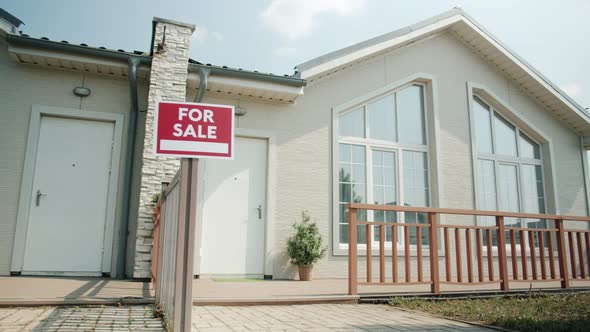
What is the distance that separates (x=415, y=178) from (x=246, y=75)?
4.12 metres

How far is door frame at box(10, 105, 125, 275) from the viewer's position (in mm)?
6043

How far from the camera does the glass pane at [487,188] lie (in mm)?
9094

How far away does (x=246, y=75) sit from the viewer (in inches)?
266

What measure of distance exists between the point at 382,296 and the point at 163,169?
11.6ft

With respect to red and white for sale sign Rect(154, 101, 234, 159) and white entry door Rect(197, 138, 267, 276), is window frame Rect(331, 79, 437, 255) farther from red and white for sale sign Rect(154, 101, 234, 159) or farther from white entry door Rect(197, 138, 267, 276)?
red and white for sale sign Rect(154, 101, 234, 159)

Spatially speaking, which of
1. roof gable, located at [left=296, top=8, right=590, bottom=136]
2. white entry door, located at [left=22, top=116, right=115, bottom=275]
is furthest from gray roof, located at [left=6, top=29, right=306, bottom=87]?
white entry door, located at [left=22, top=116, right=115, bottom=275]

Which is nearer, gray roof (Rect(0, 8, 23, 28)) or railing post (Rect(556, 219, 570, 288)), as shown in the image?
gray roof (Rect(0, 8, 23, 28))

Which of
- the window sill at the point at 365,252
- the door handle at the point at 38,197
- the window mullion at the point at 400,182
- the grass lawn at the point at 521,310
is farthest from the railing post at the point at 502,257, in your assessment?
the door handle at the point at 38,197

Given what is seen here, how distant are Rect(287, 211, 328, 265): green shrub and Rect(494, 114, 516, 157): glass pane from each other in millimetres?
5215

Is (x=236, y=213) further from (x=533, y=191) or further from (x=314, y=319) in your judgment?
(x=533, y=191)

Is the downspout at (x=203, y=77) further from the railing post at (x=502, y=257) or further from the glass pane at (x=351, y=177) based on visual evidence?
the railing post at (x=502, y=257)

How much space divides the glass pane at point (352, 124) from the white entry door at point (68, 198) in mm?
4160

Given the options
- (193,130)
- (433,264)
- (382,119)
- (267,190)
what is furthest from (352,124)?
(193,130)

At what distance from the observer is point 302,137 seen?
7.62m
